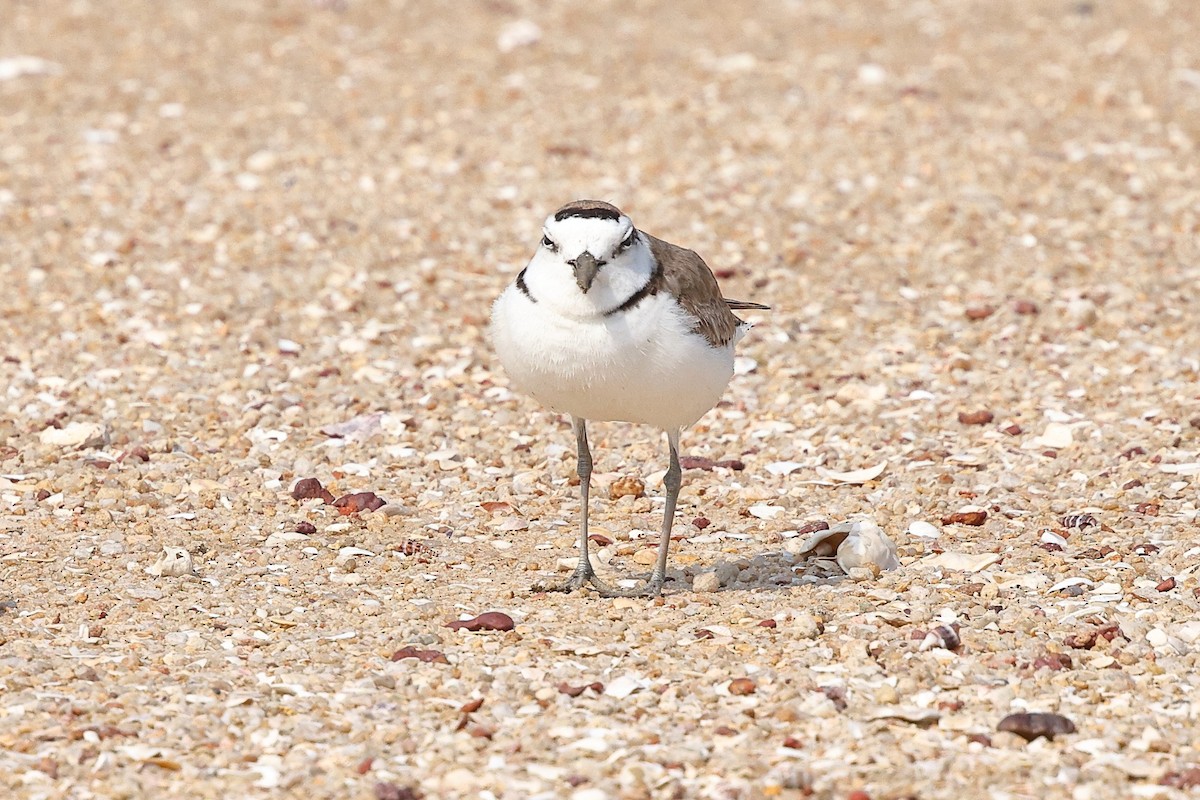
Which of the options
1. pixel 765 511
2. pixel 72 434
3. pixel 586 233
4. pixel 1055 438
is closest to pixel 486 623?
pixel 586 233

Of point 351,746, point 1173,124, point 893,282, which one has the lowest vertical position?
point 351,746

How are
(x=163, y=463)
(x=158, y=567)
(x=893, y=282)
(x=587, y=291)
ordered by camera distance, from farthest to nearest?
(x=893, y=282)
(x=163, y=463)
(x=158, y=567)
(x=587, y=291)

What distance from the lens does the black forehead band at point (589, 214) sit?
513 centimetres

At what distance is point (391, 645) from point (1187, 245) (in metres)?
6.35

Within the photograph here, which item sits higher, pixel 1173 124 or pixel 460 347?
pixel 1173 124

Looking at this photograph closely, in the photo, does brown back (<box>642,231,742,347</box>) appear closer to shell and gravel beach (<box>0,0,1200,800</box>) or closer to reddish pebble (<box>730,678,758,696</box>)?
shell and gravel beach (<box>0,0,1200,800</box>)

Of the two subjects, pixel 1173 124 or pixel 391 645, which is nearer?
pixel 391 645

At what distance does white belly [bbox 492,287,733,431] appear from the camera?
16.8ft

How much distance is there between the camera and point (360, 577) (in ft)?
19.2

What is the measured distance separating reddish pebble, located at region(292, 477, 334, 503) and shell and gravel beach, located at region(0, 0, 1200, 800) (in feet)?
0.06

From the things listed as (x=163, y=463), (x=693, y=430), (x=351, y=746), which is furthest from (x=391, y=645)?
(x=693, y=430)

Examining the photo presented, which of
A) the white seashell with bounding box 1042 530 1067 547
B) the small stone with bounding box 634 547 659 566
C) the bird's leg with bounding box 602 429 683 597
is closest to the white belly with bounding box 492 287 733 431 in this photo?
the bird's leg with bounding box 602 429 683 597

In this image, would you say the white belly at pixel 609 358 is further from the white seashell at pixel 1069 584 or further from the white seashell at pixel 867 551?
the white seashell at pixel 1069 584

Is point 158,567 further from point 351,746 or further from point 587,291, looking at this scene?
point 587,291
